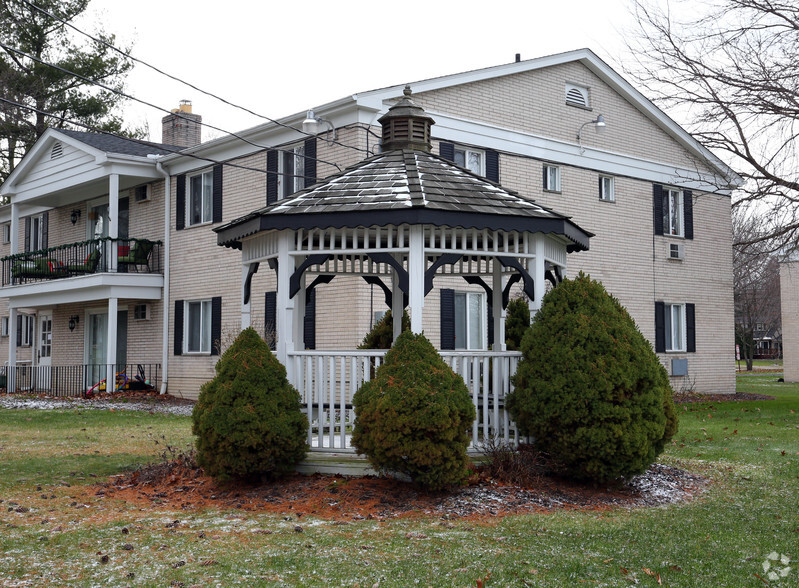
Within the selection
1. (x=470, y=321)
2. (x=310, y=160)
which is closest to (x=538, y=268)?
(x=470, y=321)

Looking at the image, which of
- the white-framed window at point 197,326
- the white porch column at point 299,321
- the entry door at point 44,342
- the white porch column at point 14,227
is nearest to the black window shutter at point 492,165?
the white-framed window at point 197,326

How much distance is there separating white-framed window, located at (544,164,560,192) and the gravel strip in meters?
9.67

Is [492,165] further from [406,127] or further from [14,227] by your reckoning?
[14,227]

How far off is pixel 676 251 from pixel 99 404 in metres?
15.3

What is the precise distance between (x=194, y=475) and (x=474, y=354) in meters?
3.26

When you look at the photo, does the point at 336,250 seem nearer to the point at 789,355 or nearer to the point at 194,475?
the point at 194,475

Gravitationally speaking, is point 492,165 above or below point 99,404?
above

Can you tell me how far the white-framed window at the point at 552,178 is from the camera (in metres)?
20.6

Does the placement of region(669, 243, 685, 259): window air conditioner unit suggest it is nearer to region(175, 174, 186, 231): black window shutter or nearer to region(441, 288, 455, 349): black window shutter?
region(441, 288, 455, 349): black window shutter

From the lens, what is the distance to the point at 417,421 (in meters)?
7.70

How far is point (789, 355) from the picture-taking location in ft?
113

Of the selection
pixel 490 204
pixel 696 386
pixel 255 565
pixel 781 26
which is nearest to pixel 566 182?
pixel 781 26

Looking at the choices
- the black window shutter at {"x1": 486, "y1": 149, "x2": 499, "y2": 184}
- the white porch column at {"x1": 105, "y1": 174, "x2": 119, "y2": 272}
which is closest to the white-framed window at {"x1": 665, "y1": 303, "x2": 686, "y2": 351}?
the black window shutter at {"x1": 486, "y1": 149, "x2": 499, "y2": 184}

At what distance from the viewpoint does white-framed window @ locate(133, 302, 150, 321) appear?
74.3 feet
